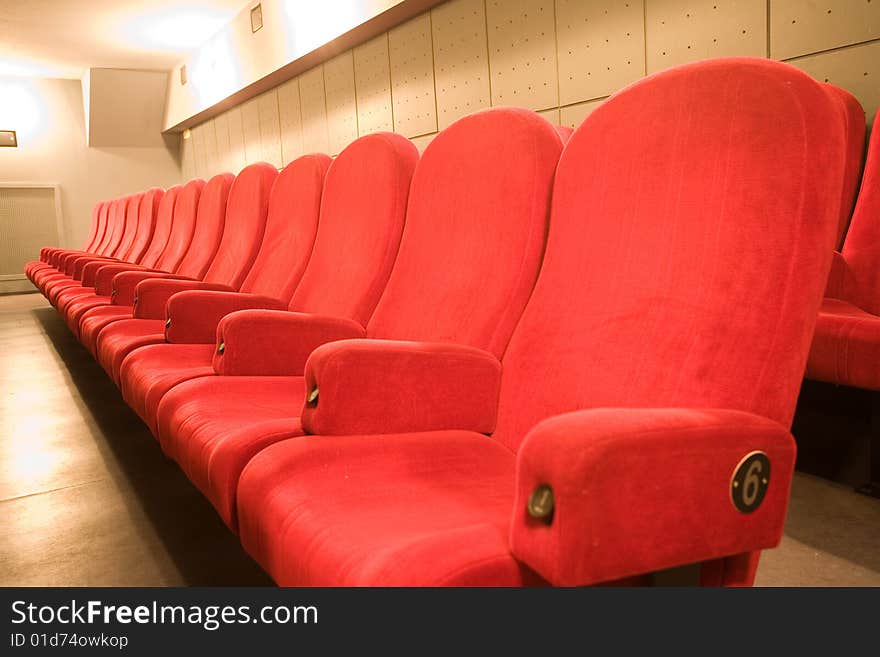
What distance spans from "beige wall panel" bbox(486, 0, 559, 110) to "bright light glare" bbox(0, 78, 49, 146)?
7635 millimetres

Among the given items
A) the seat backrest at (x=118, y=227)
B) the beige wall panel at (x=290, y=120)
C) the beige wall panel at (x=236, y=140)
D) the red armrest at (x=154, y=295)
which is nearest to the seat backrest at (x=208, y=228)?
the red armrest at (x=154, y=295)

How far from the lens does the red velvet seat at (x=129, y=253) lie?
338 centimetres

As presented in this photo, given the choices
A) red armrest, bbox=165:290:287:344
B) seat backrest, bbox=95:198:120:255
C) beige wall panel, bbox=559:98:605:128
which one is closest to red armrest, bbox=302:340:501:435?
red armrest, bbox=165:290:287:344

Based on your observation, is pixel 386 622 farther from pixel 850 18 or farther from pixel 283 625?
pixel 850 18

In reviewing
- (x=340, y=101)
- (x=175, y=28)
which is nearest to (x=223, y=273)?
(x=340, y=101)

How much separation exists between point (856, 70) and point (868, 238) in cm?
70

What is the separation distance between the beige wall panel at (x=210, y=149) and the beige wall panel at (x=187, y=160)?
662 mm

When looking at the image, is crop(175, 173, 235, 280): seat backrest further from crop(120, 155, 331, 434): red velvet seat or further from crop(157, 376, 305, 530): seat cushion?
crop(157, 376, 305, 530): seat cushion

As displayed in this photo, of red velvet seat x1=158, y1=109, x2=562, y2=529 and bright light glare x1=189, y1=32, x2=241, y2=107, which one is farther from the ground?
bright light glare x1=189, y1=32, x2=241, y2=107

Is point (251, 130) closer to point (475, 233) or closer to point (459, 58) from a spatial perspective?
point (459, 58)

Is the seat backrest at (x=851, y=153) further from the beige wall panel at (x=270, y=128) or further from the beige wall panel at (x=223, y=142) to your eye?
the beige wall panel at (x=223, y=142)

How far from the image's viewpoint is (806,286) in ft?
2.43

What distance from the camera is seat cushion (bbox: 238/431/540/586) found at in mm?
650

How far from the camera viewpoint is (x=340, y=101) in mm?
5508
